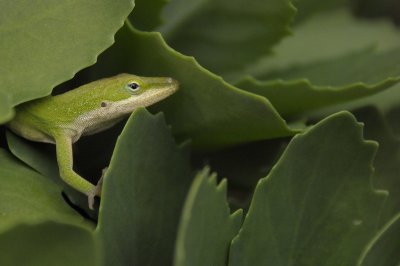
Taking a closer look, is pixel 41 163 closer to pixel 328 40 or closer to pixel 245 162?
pixel 245 162

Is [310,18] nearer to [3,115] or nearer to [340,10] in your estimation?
[340,10]

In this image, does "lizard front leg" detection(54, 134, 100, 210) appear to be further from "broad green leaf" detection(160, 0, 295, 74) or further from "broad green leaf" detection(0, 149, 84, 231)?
"broad green leaf" detection(160, 0, 295, 74)

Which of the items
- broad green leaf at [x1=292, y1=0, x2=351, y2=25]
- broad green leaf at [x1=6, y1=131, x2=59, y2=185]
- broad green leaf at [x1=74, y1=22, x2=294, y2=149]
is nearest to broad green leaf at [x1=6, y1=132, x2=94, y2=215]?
broad green leaf at [x1=6, y1=131, x2=59, y2=185]

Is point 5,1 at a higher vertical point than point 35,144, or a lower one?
higher

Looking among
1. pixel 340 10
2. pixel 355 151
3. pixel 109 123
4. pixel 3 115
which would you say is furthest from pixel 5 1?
pixel 340 10

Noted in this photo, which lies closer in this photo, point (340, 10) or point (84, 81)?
point (84, 81)

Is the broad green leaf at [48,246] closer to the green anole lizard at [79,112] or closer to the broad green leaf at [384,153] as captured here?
the green anole lizard at [79,112]

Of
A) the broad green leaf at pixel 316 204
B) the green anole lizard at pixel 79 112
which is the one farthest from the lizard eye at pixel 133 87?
the broad green leaf at pixel 316 204
